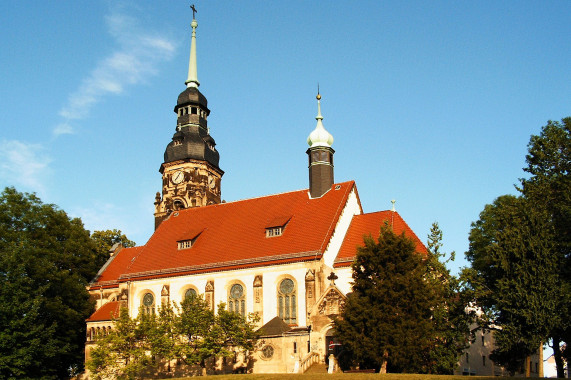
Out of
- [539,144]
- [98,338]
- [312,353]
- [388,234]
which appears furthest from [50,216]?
[539,144]

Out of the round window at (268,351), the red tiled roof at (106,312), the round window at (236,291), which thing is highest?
the round window at (236,291)

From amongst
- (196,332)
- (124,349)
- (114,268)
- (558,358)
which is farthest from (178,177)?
(558,358)

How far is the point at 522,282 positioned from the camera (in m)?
30.2

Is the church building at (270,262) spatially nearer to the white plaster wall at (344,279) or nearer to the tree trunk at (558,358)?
the white plaster wall at (344,279)

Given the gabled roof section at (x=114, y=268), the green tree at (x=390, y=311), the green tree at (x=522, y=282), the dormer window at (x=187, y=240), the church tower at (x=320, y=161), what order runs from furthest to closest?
the gabled roof section at (x=114, y=268) → the dormer window at (x=187, y=240) → the church tower at (x=320, y=161) → the green tree at (x=390, y=311) → the green tree at (x=522, y=282)

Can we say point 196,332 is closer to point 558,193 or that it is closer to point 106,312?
point 106,312

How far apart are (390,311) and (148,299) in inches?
892

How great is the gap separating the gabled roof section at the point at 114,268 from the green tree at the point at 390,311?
25850 mm

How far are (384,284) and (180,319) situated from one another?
46.7ft

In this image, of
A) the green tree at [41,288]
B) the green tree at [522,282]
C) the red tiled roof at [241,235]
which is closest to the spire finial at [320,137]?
the red tiled roof at [241,235]

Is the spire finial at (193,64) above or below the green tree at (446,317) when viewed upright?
above

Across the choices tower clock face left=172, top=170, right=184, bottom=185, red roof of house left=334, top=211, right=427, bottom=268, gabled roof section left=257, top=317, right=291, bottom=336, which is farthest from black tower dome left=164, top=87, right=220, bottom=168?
gabled roof section left=257, top=317, right=291, bottom=336

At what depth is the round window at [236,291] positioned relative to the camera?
141 feet

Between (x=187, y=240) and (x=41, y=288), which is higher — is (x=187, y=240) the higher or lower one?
the higher one
